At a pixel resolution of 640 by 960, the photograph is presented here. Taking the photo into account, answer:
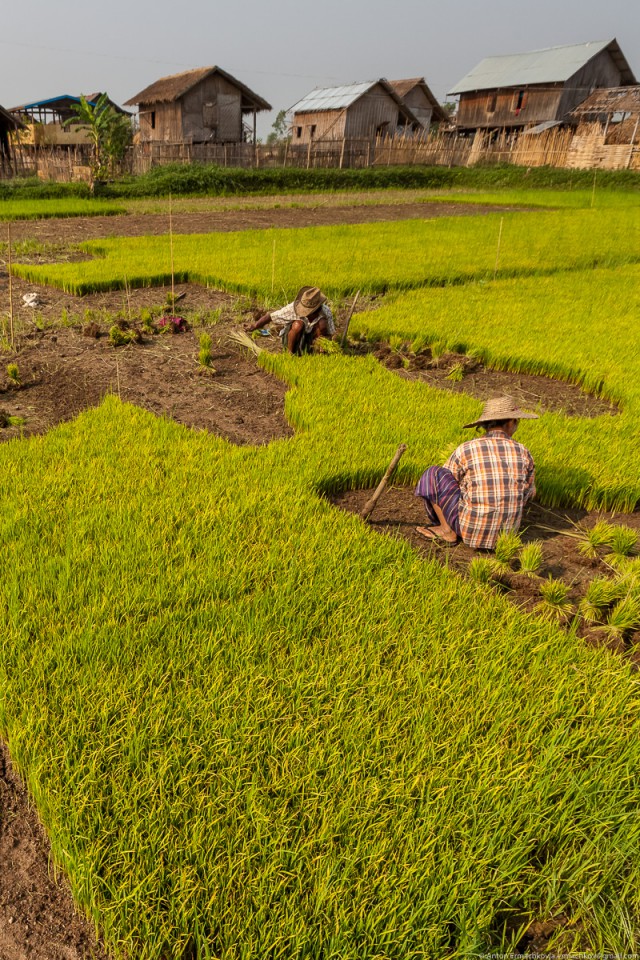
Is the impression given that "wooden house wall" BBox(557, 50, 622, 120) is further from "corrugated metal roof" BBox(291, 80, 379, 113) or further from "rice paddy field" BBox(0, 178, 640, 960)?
"rice paddy field" BBox(0, 178, 640, 960)

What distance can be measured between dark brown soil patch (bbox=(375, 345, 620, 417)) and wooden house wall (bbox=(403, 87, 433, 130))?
1462 inches

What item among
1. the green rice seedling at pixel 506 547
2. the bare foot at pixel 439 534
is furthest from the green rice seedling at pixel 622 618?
the bare foot at pixel 439 534

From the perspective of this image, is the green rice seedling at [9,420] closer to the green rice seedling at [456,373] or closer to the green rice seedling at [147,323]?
the green rice seedling at [147,323]

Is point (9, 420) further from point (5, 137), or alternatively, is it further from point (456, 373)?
point (5, 137)

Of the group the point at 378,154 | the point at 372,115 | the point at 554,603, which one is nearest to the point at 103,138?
the point at 378,154

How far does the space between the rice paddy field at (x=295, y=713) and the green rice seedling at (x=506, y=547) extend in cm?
27

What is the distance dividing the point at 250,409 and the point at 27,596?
8.87ft

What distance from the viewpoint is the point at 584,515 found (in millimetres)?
3672

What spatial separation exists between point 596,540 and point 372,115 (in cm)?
3598

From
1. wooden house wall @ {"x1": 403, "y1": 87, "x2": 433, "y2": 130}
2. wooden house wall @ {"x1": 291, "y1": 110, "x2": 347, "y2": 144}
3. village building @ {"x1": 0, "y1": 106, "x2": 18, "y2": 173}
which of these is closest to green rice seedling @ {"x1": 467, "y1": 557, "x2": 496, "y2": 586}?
village building @ {"x1": 0, "y1": 106, "x2": 18, "y2": 173}

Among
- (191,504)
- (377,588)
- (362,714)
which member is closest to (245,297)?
(191,504)

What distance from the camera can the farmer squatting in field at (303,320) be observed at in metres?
5.51

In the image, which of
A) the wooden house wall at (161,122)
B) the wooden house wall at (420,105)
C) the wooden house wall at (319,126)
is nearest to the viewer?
the wooden house wall at (161,122)

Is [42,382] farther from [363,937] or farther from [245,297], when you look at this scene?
[363,937]
